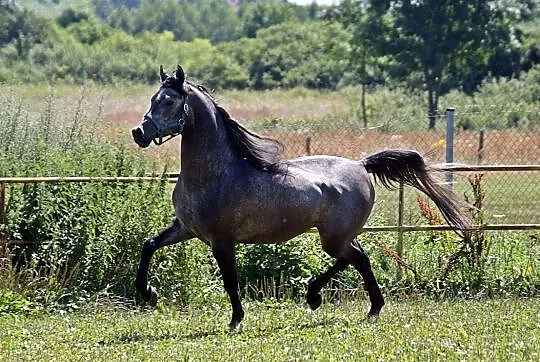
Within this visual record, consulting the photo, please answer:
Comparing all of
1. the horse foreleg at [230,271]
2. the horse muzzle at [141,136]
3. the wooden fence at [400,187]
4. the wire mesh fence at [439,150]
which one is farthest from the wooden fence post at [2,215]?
the wire mesh fence at [439,150]

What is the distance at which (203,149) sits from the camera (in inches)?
404

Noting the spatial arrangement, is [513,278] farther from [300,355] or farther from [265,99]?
[265,99]

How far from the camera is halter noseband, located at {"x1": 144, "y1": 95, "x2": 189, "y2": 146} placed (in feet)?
32.3

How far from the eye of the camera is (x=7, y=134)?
1513 cm

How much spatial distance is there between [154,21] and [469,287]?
116m

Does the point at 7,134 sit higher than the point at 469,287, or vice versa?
the point at 7,134

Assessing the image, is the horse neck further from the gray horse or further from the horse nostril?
the horse nostril

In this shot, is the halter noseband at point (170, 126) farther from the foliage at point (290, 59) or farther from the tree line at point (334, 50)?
the foliage at point (290, 59)

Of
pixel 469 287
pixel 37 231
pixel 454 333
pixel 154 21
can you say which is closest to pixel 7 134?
pixel 37 231

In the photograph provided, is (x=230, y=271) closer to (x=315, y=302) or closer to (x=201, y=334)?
(x=201, y=334)

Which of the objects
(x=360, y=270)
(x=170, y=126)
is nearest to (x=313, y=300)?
(x=360, y=270)

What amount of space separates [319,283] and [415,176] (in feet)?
4.93

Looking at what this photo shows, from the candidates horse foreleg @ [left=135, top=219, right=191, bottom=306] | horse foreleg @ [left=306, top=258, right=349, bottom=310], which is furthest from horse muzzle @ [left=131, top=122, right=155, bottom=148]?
horse foreleg @ [left=306, top=258, right=349, bottom=310]

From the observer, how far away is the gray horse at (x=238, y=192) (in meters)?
10.2
